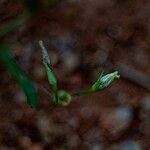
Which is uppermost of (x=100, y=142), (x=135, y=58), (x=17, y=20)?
(x=17, y=20)

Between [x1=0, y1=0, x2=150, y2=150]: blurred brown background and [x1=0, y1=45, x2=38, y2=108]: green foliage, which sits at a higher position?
[x1=0, y1=45, x2=38, y2=108]: green foliage

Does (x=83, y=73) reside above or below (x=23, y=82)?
below

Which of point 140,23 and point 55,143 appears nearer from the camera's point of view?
point 55,143

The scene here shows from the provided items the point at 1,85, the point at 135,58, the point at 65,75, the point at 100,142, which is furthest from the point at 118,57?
the point at 1,85

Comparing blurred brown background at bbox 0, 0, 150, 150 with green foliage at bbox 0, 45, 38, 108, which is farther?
blurred brown background at bbox 0, 0, 150, 150

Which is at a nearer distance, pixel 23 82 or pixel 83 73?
pixel 23 82

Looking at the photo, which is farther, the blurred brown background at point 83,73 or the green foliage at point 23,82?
the blurred brown background at point 83,73

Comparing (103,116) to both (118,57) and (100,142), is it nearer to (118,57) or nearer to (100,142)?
(100,142)

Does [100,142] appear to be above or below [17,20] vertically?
below
